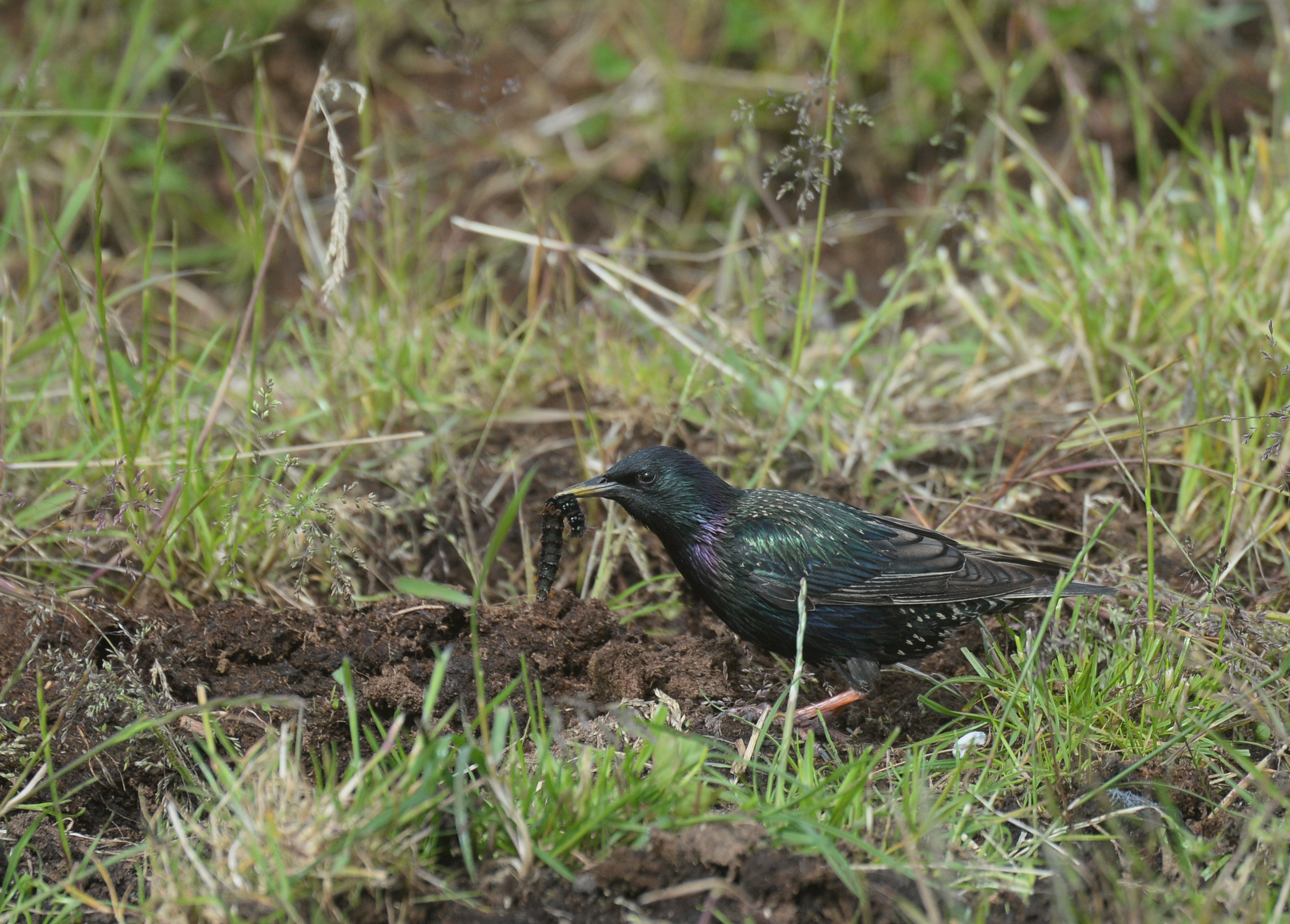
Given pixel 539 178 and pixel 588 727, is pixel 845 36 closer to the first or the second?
pixel 539 178

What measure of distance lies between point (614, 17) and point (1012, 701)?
4.56 m

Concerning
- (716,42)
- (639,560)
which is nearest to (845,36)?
(716,42)

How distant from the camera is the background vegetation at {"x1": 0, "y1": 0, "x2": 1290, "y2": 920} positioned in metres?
2.45

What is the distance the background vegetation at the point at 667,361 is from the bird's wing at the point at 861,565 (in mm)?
208

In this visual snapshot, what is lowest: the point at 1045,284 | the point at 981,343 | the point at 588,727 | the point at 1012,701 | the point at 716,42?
the point at 588,727

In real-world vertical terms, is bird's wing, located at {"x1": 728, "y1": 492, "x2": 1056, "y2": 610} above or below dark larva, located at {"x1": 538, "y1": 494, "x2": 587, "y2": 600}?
above

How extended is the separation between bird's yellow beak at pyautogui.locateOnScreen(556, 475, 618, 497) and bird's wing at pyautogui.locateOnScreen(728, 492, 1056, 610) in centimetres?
39

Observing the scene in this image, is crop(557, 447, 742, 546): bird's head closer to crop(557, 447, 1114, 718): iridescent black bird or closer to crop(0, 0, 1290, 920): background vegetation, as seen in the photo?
crop(557, 447, 1114, 718): iridescent black bird

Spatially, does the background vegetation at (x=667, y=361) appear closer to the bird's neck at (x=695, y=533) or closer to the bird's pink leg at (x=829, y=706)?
the bird's pink leg at (x=829, y=706)

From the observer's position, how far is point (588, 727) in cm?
287

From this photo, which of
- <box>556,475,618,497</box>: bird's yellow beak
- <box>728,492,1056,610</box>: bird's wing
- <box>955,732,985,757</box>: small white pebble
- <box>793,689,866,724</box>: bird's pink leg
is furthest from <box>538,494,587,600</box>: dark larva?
<box>955,732,985,757</box>: small white pebble

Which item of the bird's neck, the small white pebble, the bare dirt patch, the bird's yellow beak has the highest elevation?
the bird's yellow beak

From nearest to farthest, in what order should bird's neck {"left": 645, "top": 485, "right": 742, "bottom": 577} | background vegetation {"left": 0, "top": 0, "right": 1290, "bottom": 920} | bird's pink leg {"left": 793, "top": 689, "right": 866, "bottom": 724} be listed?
background vegetation {"left": 0, "top": 0, "right": 1290, "bottom": 920} → bird's pink leg {"left": 793, "top": 689, "right": 866, "bottom": 724} → bird's neck {"left": 645, "top": 485, "right": 742, "bottom": 577}

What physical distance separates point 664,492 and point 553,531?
35 centimetres
